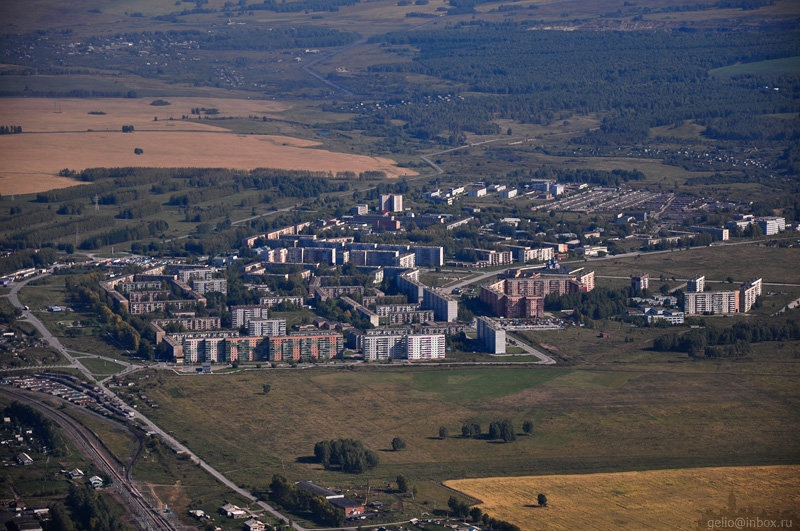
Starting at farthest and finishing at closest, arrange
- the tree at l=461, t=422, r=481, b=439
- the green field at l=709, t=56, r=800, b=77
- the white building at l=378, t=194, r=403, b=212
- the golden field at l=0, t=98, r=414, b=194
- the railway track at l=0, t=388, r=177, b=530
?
the green field at l=709, t=56, r=800, b=77 → the golden field at l=0, t=98, r=414, b=194 → the white building at l=378, t=194, r=403, b=212 → the tree at l=461, t=422, r=481, b=439 → the railway track at l=0, t=388, r=177, b=530

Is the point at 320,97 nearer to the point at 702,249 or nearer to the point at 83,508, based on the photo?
the point at 702,249

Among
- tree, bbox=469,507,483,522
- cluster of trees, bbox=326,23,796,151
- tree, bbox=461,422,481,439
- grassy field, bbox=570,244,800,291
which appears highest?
cluster of trees, bbox=326,23,796,151

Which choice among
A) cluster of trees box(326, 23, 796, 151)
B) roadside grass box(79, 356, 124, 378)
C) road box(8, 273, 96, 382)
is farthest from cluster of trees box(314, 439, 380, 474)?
cluster of trees box(326, 23, 796, 151)

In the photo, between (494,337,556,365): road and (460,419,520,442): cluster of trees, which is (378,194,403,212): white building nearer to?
(494,337,556,365): road

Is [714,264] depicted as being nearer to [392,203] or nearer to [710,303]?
[710,303]

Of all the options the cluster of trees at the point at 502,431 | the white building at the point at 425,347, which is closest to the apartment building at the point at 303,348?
the white building at the point at 425,347

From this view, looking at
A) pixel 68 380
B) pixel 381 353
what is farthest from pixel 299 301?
pixel 68 380

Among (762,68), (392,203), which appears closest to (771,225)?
(392,203)
